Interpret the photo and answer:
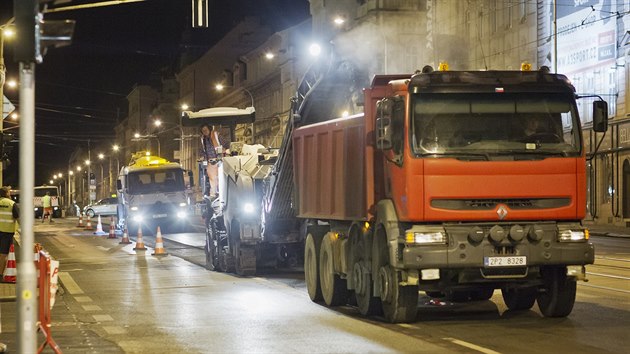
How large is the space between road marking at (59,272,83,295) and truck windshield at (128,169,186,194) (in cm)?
2227

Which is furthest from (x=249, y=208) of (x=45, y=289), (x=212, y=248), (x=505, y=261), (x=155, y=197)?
(x=155, y=197)

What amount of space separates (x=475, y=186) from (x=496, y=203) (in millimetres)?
327

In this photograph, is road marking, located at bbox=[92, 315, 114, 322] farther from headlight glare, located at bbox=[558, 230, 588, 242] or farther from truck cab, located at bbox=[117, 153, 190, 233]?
truck cab, located at bbox=[117, 153, 190, 233]

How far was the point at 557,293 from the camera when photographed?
1305 centimetres

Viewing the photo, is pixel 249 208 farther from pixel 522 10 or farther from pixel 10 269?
pixel 522 10

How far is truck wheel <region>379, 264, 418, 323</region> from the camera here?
12609 millimetres

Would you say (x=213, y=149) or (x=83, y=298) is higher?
(x=213, y=149)

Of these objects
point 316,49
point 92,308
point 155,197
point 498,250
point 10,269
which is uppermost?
point 316,49

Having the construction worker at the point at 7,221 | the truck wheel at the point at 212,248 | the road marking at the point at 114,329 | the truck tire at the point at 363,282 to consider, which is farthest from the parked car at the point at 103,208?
the road marking at the point at 114,329

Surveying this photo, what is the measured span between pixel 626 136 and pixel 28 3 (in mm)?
40752

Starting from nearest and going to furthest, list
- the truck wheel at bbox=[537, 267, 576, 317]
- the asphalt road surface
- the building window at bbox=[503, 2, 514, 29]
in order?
1. the asphalt road surface
2. the truck wheel at bbox=[537, 267, 576, 317]
3. the building window at bbox=[503, 2, 514, 29]

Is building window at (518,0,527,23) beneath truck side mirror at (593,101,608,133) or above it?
above

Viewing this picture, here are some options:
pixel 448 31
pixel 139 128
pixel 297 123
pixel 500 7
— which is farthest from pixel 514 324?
pixel 139 128

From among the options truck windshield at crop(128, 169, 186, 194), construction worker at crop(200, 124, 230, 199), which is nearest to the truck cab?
truck windshield at crop(128, 169, 186, 194)
